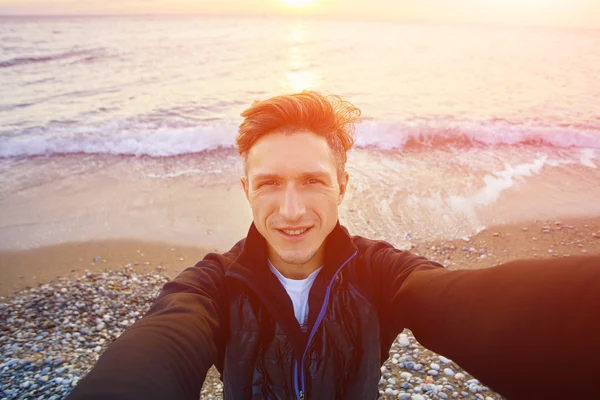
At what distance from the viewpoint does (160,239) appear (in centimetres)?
786

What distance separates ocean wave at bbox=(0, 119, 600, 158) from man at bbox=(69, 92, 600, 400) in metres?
11.1

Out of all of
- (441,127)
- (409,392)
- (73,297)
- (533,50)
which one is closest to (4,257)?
(73,297)

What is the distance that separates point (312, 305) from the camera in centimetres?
264

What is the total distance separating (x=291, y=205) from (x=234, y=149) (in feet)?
36.0

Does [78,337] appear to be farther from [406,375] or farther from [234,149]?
[234,149]

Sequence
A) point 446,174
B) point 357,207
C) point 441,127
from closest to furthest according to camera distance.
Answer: point 357,207 → point 446,174 → point 441,127

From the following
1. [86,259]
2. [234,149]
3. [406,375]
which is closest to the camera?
[406,375]

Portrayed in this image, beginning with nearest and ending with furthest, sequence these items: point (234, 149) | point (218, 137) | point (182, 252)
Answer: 1. point (182, 252)
2. point (234, 149)
3. point (218, 137)

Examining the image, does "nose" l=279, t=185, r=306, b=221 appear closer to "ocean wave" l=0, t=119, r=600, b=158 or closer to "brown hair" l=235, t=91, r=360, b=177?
"brown hair" l=235, t=91, r=360, b=177

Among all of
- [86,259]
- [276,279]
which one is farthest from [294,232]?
[86,259]

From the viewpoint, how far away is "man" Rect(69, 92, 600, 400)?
59.3 inches

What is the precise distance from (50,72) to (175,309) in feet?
94.5

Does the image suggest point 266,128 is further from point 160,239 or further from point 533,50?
point 533,50

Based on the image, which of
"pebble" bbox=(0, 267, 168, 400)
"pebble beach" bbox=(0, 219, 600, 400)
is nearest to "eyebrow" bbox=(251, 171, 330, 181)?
"pebble beach" bbox=(0, 219, 600, 400)
